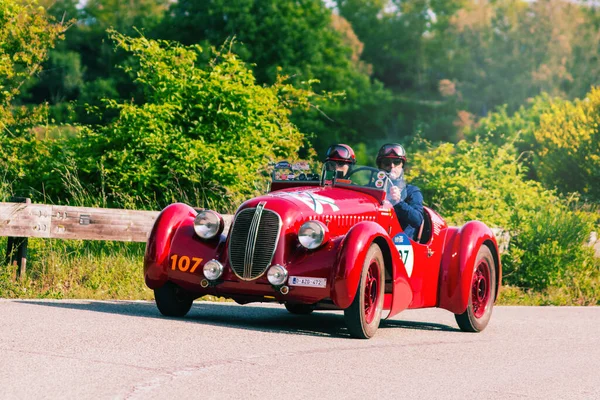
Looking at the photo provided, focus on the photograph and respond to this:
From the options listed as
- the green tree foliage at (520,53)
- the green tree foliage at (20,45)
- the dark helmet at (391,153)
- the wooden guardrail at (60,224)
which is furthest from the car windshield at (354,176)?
the green tree foliage at (520,53)

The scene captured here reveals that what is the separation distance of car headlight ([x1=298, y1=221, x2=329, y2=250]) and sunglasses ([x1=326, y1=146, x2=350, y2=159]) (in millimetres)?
1627

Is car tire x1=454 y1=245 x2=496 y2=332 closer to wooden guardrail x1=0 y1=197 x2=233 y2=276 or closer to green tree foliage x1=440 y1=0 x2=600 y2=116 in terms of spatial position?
wooden guardrail x1=0 y1=197 x2=233 y2=276

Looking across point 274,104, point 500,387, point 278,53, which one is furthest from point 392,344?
point 278,53

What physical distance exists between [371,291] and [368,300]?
103 mm

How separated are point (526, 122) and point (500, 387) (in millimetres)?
69305

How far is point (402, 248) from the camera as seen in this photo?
10.6 meters

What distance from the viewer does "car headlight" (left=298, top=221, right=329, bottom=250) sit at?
962cm

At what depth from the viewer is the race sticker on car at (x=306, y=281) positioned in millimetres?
9478

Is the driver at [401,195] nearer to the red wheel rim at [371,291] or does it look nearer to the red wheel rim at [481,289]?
the red wheel rim at [481,289]

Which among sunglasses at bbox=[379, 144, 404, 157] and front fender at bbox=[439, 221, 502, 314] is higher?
sunglasses at bbox=[379, 144, 404, 157]

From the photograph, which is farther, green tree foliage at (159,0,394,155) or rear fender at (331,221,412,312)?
green tree foliage at (159,0,394,155)

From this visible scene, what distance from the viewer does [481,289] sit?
11.9 metres

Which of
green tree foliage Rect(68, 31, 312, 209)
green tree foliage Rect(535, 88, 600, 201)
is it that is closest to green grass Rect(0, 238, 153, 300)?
green tree foliage Rect(68, 31, 312, 209)

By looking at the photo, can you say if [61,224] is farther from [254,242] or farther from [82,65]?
[82,65]
